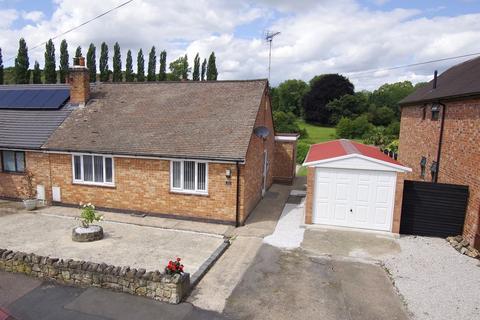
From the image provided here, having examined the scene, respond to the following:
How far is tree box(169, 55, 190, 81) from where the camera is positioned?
70.4 metres

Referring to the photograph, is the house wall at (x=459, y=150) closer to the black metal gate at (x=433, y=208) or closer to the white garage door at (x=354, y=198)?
the black metal gate at (x=433, y=208)

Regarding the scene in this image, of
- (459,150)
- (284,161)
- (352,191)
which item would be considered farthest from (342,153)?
(284,161)

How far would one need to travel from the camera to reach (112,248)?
10609 millimetres

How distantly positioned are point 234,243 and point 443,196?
24.7 feet

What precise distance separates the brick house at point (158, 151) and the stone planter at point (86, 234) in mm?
2936

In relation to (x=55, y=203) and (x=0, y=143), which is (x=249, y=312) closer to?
(x=55, y=203)

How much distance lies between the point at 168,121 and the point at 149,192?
131 inches

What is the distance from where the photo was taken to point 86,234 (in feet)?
36.4

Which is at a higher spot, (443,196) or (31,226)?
(443,196)

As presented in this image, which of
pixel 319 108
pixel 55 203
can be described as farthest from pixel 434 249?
pixel 319 108

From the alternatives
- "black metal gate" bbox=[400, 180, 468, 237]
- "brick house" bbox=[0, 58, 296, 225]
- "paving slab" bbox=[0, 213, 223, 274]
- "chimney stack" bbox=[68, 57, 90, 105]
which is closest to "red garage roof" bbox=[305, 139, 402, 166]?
"black metal gate" bbox=[400, 180, 468, 237]

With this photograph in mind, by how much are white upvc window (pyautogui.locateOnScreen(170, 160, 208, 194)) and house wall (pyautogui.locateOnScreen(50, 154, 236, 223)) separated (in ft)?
0.59

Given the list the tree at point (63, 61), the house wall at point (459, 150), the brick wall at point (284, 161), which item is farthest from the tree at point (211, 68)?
the house wall at point (459, 150)

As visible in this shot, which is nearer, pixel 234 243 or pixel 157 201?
pixel 234 243
